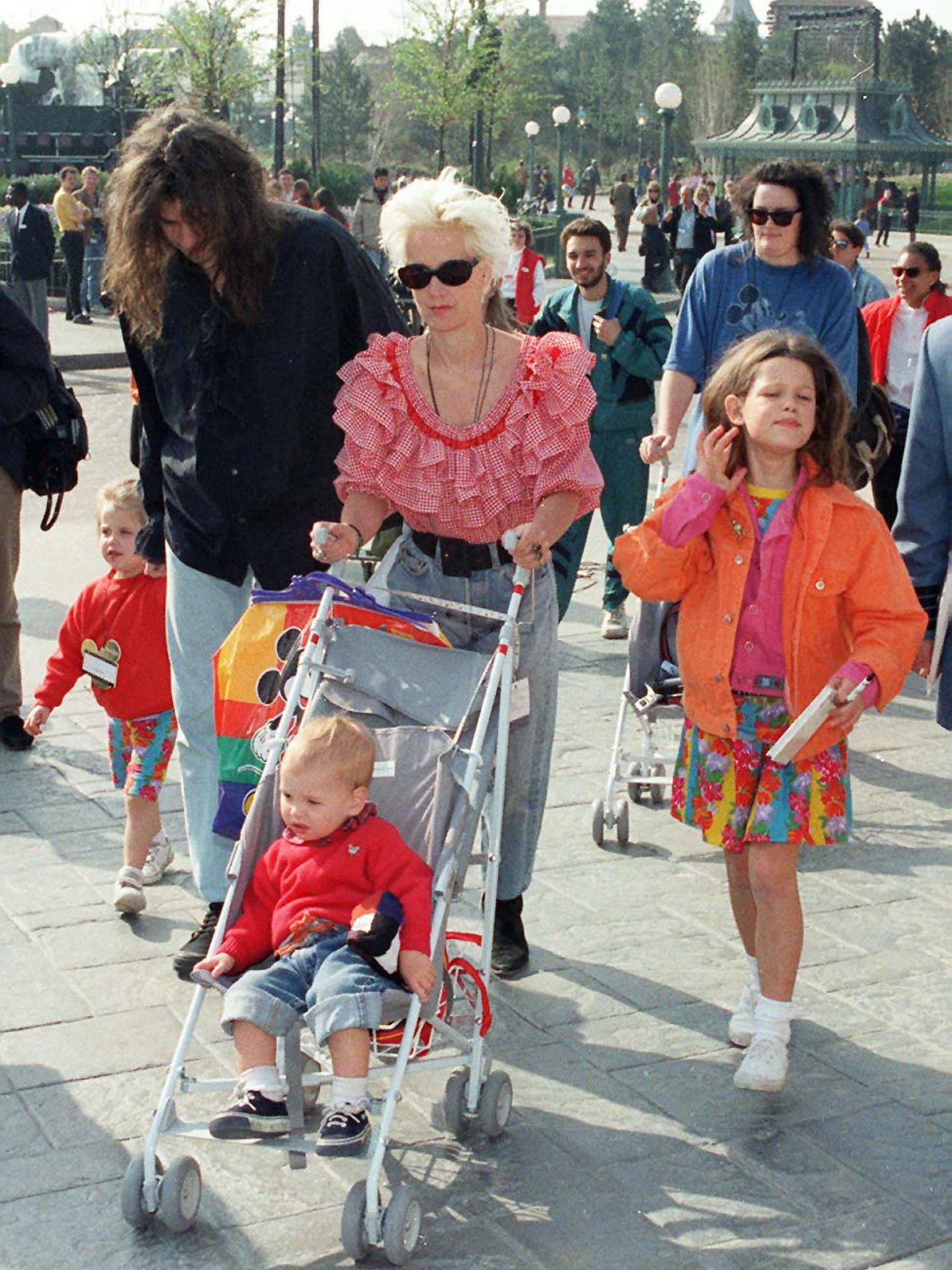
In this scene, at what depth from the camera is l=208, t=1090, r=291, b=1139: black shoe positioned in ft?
11.0

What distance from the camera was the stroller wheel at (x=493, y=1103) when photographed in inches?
151

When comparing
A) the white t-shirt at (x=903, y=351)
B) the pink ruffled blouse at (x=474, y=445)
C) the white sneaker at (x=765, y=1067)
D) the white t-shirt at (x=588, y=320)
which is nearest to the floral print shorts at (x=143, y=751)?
the pink ruffled blouse at (x=474, y=445)

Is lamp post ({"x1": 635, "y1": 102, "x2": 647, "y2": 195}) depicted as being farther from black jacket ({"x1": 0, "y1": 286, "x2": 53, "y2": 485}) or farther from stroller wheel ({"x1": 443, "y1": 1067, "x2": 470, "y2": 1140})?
stroller wheel ({"x1": 443, "y1": 1067, "x2": 470, "y2": 1140})

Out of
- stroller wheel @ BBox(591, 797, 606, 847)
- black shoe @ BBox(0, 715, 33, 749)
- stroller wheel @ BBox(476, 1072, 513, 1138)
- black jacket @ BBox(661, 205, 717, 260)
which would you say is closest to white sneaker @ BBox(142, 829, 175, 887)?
stroller wheel @ BBox(591, 797, 606, 847)

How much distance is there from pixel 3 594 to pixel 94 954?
8.14ft

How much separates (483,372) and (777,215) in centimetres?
216

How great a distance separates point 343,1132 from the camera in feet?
11.0

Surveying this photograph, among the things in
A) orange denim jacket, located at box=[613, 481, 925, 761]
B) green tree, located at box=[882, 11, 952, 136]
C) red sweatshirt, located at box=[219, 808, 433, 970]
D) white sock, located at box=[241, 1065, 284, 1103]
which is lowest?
white sock, located at box=[241, 1065, 284, 1103]

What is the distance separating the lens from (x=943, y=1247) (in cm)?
350

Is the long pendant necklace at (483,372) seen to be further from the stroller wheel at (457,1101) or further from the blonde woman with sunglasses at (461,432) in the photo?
the stroller wheel at (457,1101)

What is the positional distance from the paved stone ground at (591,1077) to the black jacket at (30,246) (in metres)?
15.0

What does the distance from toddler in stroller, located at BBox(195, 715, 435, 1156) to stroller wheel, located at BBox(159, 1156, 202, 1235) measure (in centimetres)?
13

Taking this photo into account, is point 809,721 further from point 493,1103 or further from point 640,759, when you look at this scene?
point 640,759

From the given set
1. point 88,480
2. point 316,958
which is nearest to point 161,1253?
point 316,958
